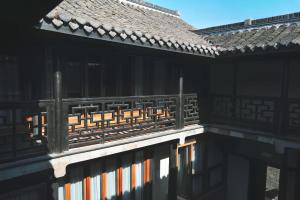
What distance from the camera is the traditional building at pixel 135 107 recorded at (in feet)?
15.8

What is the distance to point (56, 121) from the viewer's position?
488 centimetres

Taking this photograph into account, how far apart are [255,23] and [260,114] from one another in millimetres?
4642

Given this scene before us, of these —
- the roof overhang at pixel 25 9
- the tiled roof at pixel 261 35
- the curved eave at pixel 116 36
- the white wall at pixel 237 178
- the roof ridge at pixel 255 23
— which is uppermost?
the roof ridge at pixel 255 23

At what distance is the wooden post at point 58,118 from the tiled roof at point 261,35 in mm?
5213

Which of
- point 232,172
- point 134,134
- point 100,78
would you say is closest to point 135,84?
point 100,78

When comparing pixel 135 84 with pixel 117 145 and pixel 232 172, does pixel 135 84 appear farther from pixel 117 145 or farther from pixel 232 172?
pixel 232 172

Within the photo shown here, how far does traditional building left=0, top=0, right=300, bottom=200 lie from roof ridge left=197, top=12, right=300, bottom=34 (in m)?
0.05

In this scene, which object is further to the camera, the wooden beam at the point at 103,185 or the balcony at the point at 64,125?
the wooden beam at the point at 103,185

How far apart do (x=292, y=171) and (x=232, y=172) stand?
8.82ft

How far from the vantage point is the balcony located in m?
4.60

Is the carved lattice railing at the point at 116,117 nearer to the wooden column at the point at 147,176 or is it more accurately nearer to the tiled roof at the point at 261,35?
the wooden column at the point at 147,176

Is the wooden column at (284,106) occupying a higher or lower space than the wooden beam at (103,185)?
higher

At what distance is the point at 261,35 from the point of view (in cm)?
814

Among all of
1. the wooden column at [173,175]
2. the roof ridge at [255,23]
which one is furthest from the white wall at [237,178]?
the roof ridge at [255,23]
